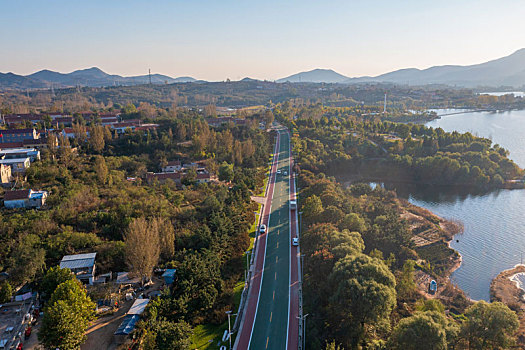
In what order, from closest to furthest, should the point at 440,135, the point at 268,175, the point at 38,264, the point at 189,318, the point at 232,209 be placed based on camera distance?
the point at 189,318
the point at 38,264
the point at 232,209
the point at 268,175
the point at 440,135

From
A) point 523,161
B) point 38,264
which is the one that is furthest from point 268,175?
point 523,161

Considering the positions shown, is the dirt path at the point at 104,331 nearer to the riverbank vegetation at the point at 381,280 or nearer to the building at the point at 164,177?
the riverbank vegetation at the point at 381,280

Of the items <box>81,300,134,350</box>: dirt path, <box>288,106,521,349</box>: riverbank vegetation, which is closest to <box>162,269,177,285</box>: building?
<box>81,300,134,350</box>: dirt path

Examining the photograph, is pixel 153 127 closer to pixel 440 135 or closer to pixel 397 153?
pixel 397 153

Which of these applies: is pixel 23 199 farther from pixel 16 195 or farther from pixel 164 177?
pixel 164 177

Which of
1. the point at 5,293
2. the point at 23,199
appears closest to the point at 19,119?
the point at 23,199

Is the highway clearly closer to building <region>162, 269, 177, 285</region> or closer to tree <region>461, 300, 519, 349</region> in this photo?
building <region>162, 269, 177, 285</region>
